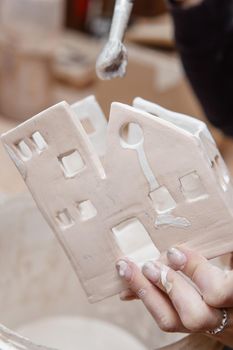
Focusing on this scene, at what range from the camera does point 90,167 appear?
543mm

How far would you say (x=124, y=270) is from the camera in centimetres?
55

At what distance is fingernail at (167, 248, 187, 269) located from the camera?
52 cm

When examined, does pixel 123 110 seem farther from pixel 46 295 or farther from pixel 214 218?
pixel 46 295

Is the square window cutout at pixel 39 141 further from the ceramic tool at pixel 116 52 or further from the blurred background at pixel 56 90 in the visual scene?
the blurred background at pixel 56 90

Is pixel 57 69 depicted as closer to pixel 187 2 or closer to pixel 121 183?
pixel 187 2

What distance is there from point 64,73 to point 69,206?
864 mm

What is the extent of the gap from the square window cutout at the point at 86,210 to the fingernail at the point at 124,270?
0.05m

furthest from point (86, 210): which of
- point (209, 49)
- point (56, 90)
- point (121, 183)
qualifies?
point (56, 90)

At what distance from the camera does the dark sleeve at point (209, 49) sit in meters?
1.06

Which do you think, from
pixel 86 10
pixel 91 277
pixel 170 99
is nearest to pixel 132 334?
pixel 91 277

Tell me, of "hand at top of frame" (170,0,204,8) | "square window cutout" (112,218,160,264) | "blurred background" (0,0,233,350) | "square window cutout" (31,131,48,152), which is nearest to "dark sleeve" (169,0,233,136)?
"hand at top of frame" (170,0,204,8)

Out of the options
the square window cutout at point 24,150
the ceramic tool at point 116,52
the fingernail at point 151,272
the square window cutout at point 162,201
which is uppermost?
the ceramic tool at point 116,52

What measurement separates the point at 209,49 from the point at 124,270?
65 cm

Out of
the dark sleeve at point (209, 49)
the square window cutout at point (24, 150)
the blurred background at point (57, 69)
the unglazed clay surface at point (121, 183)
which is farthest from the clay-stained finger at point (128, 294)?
the dark sleeve at point (209, 49)
